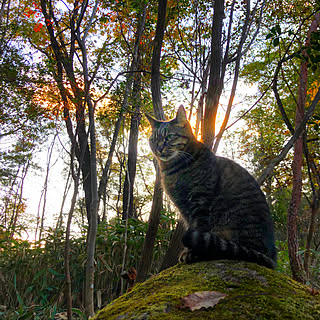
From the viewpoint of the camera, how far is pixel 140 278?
2.91m

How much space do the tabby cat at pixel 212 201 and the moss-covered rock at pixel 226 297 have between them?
7.2 inches

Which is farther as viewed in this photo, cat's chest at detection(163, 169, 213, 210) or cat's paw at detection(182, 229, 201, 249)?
cat's chest at detection(163, 169, 213, 210)

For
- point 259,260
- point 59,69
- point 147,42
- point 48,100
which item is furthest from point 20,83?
point 259,260

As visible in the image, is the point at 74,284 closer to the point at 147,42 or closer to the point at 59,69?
the point at 59,69

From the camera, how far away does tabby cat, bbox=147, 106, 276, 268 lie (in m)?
1.54

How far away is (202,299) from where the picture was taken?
908 millimetres

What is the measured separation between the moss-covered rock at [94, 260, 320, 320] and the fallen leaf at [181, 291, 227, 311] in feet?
0.06

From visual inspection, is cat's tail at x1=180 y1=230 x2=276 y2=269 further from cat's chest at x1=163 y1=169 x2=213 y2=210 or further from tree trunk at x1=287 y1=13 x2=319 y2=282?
tree trunk at x1=287 y1=13 x2=319 y2=282

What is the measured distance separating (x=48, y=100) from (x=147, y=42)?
2778 mm

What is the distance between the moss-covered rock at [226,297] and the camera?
32.3 inches

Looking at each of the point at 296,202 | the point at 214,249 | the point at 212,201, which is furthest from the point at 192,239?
the point at 296,202

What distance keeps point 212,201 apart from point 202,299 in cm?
116

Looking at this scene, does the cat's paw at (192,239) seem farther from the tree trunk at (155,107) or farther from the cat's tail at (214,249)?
the tree trunk at (155,107)

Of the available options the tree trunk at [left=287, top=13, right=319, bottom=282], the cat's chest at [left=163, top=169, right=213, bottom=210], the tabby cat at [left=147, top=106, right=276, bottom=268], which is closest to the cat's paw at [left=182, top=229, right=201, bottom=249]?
the tabby cat at [left=147, top=106, right=276, bottom=268]
